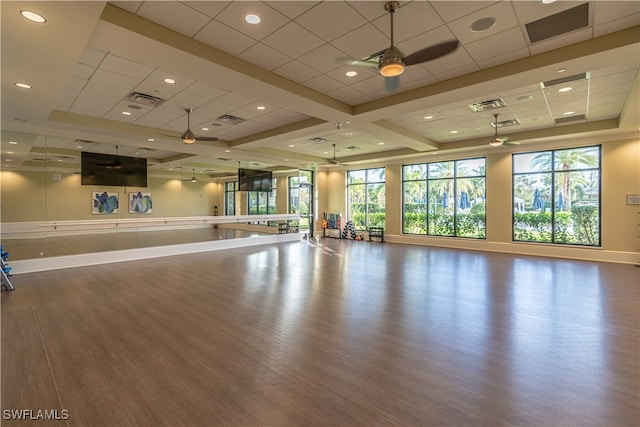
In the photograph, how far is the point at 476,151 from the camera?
1080 centimetres

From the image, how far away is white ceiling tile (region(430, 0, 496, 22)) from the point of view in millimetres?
3355

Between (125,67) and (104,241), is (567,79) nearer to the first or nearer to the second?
(125,67)

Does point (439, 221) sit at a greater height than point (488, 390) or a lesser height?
greater

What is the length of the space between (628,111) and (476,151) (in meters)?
4.44

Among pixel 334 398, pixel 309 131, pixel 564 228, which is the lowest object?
pixel 334 398

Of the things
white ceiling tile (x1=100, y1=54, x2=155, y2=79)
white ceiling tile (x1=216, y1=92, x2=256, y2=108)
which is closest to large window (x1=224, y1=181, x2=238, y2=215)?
white ceiling tile (x1=216, y1=92, x2=256, y2=108)

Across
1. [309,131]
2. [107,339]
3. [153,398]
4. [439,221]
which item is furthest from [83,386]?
[439,221]

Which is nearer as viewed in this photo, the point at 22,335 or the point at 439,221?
the point at 22,335

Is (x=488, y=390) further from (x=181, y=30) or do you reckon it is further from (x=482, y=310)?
(x=181, y=30)

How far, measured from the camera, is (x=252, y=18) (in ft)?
11.7

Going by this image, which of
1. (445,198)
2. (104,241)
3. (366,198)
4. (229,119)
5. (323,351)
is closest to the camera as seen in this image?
(323,351)

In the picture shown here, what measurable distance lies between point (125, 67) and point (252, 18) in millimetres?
2516

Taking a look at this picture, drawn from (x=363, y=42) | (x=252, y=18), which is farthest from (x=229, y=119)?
(x=363, y=42)

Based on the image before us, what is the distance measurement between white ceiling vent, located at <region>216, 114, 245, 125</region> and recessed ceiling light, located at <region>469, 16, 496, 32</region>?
5.29 meters
